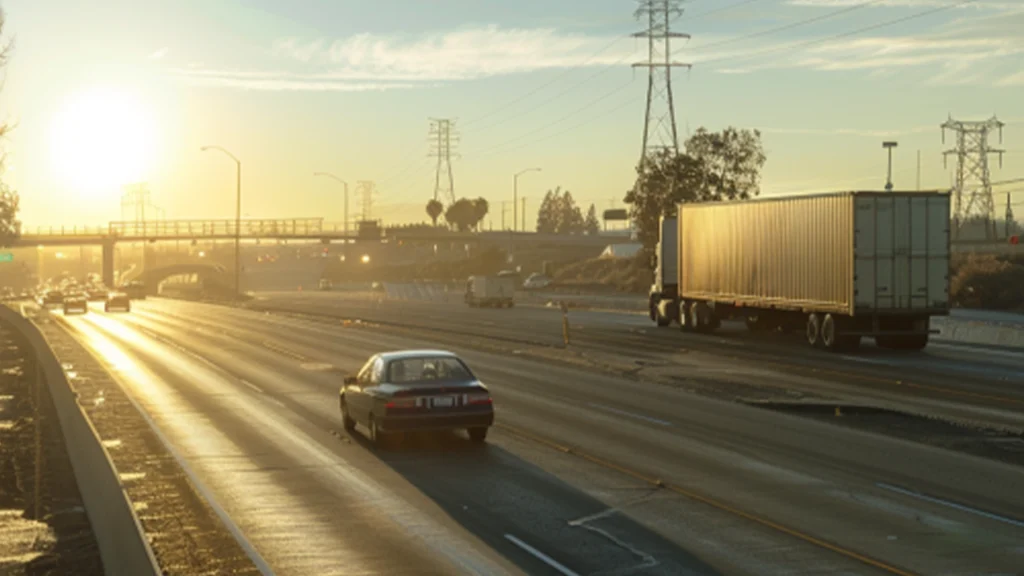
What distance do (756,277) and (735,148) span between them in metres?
40.6

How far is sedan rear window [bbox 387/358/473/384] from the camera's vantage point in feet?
65.6

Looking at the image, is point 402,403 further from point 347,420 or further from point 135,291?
point 135,291

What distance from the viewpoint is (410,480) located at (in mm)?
17266

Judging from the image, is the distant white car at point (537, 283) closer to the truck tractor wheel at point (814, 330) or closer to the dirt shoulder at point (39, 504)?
the truck tractor wheel at point (814, 330)

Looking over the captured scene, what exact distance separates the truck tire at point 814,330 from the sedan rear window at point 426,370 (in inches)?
924

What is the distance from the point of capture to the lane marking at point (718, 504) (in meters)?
12.0

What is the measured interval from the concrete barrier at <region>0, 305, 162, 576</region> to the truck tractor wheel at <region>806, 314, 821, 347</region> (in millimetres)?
22691

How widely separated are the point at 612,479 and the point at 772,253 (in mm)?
27912

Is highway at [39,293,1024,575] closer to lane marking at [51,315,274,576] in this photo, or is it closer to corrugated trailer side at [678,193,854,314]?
lane marking at [51,315,274,576]

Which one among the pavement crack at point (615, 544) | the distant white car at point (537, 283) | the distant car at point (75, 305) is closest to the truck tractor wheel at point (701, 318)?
the pavement crack at point (615, 544)

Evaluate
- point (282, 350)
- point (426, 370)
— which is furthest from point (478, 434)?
point (282, 350)

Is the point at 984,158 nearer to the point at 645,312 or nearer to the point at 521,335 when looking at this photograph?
the point at 645,312

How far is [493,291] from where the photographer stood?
85.7 metres

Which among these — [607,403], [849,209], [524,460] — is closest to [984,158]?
[849,209]
